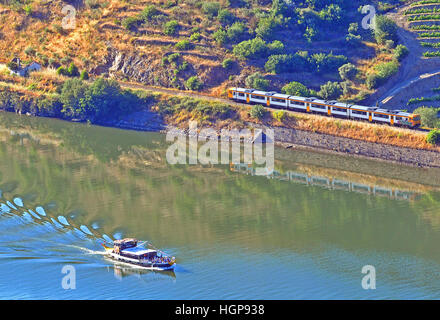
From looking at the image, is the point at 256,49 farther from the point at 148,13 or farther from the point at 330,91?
the point at 148,13

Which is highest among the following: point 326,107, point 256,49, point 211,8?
point 211,8

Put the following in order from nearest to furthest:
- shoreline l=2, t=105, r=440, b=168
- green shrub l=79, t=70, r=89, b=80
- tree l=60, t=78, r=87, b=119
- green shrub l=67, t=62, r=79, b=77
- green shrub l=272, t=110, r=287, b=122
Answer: shoreline l=2, t=105, r=440, b=168 → green shrub l=272, t=110, r=287, b=122 → tree l=60, t=78, r=87, b=119 → green shrub l=79, t=70, r=89, b=80 → green shrub l=67, t=62, r=79, b=77

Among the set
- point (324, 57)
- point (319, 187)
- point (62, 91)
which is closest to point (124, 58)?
point (62, 91)

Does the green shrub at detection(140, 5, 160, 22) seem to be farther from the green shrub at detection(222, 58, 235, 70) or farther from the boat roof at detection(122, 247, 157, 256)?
the boat roof at detection(122, 247, 157, 256)

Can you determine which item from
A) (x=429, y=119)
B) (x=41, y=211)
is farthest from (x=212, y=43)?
(x=41, y=211)

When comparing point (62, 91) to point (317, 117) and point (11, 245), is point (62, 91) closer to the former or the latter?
point (317, 117)

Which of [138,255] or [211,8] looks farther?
[211,8]

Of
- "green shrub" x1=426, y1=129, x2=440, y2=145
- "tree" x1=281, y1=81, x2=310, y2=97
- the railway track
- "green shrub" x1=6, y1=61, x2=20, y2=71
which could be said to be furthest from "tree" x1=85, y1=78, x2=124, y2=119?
"green shrub" x1=426, y1=129, x2=440, y2=145

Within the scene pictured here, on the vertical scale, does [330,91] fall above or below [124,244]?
above
